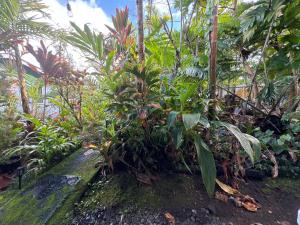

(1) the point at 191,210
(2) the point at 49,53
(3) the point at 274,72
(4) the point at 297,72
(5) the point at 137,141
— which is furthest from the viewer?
(3) the point at 274,72

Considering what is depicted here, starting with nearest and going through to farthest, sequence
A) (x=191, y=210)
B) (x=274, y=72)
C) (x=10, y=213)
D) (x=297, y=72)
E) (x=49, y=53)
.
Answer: (x=191, y=210), (x=10, y=213), (x=49, y=53), (x=297, y=72), (x=274, y=72)

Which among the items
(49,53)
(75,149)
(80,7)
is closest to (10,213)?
(75,149)

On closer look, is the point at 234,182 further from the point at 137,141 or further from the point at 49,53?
the point at 49,53

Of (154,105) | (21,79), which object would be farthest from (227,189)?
(21,79)

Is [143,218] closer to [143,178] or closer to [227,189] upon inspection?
[143,178]

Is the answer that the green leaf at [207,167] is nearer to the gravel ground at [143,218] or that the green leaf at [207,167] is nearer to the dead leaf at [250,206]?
the gravel ground at [143,218]

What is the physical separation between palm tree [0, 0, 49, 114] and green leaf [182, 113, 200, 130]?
2271mm

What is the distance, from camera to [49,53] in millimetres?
1781

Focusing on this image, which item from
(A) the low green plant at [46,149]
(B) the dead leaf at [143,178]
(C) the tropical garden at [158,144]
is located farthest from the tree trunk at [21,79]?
(B) the dead leaf at [143,178]

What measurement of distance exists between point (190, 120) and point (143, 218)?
531 millimetres

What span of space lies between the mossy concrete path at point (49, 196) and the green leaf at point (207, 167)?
711mm

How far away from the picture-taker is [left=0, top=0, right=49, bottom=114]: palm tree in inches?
92.4

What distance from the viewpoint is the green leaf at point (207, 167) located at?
0.93 metres

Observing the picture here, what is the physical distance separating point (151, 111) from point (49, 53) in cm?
126
